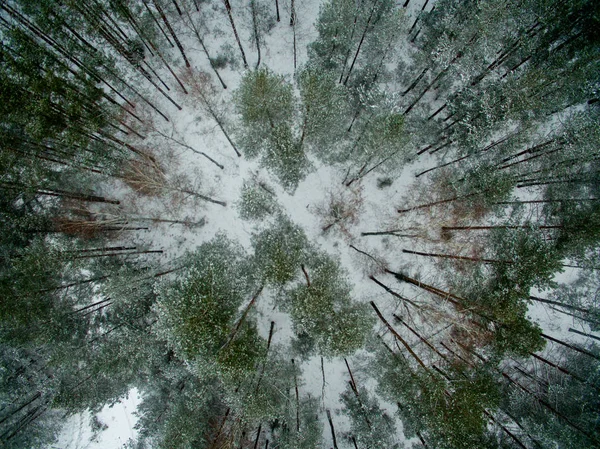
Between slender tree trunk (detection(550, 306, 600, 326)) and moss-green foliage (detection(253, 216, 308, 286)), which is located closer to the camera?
moss-green foliage (detection(253, 216, 308, 286))

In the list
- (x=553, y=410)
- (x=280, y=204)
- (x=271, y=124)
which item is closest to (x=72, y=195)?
(x=280, y=204)

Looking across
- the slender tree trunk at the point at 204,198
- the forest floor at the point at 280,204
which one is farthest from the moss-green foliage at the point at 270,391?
the slender tree trunk at the point at 204,198

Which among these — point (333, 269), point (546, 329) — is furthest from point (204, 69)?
point (546, 329)

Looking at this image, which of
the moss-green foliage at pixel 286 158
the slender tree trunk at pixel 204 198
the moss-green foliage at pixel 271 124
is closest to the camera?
the moss-green foliage at pixel 271 124

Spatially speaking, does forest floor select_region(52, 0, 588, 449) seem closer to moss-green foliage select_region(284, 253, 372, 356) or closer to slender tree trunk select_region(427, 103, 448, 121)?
slender tree trunk select_region(427, 103, 448, 121)

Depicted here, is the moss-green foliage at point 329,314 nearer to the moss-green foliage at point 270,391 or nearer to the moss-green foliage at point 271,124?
the moss-green foliage at point 270,391

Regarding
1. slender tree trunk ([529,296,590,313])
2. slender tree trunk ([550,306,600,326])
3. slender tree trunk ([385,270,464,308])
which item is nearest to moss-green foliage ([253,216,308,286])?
slender tree trunk ([385,270,464,308])

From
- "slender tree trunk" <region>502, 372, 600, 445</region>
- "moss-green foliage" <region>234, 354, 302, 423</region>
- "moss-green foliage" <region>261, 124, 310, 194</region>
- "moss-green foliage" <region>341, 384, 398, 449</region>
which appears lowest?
"slender tree trunk" <region>502, 372, 600, 445</region>
